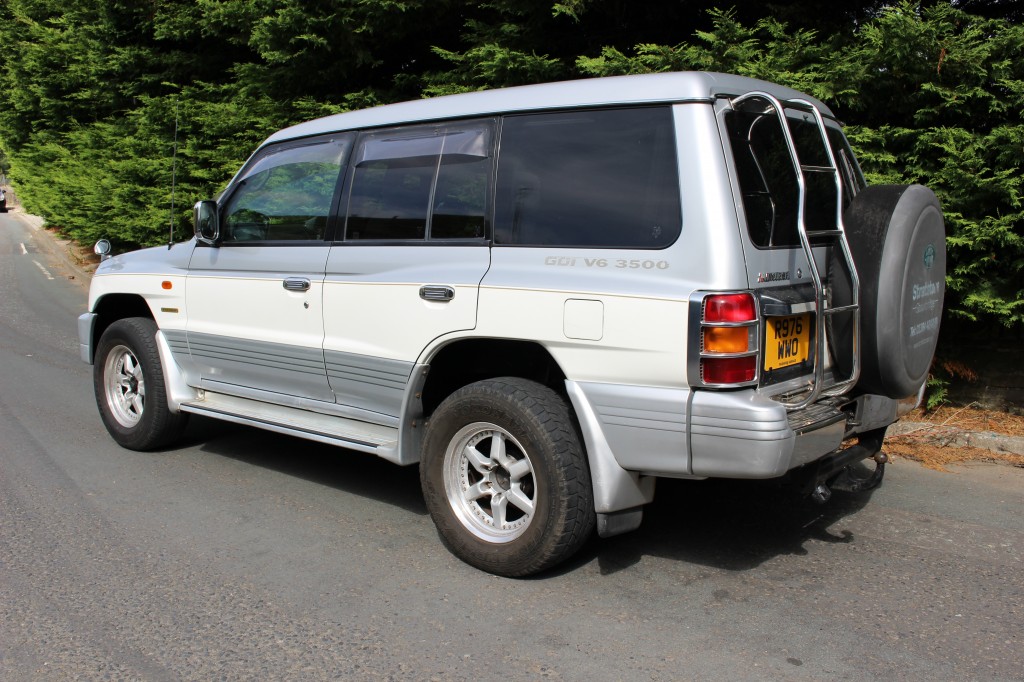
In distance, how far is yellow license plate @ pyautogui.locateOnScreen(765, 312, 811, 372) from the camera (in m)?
3.55

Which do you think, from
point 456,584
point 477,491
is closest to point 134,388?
point 477,491

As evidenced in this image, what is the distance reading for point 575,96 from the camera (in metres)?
3.85

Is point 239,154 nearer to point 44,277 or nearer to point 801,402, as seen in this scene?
point 44,277

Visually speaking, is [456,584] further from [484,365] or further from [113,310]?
[113,310]

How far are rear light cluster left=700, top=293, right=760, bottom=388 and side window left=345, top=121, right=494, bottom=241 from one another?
4.06ft

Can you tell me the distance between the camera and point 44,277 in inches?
674

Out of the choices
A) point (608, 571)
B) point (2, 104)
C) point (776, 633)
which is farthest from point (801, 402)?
point (2, 104)

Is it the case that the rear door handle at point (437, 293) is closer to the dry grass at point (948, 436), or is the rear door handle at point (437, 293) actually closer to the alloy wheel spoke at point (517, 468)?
the alloy wheel spoke at point (517, 468)

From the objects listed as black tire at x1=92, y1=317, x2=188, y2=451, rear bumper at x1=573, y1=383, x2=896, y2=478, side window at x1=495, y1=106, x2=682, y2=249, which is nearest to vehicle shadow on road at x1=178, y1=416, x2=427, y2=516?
black tire at x1=92, y1=317, x2=188, y2=451

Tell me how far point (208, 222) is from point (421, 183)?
5.43 ft

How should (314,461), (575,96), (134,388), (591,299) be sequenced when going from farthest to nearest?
(134,388)
(314,461)
(575,96)
(591,299)

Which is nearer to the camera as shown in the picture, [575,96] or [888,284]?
[888,284]

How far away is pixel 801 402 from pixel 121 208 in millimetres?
13782

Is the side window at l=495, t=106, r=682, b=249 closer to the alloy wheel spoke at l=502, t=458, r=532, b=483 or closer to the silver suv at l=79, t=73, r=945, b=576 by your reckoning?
the silver suv at l=79, t=73, r=945, b=576
